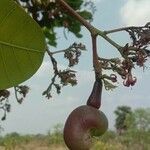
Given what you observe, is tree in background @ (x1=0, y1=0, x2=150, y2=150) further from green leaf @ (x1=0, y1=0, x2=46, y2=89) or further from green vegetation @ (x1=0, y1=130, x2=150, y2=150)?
green vegetation @ (x1=0, y1=130, x2=150, y2=150)

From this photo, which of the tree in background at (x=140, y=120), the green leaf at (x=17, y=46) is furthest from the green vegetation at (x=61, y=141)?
the green leaf at (x=17, y=46)

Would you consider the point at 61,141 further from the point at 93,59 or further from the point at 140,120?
the point at 93,59

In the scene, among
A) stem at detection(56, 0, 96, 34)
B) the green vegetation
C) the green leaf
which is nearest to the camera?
the green leaf

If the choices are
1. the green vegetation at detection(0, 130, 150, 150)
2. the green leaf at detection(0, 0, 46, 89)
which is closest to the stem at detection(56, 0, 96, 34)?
the green leaf at detection(0, 0, 46, 89)

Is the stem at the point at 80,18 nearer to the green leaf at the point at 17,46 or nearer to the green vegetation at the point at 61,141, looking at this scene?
the green leaf at the point at 17,46

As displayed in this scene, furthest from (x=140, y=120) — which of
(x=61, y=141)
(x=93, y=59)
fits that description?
(x=93, y=59)

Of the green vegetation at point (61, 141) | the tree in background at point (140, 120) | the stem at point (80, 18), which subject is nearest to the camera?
the stem at point (80, 18)

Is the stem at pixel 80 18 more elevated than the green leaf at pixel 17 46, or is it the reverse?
the stem at pixel 80 18

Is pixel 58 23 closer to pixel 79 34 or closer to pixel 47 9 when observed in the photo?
pixel 79 34

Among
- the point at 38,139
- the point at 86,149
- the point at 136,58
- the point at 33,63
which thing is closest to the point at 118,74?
the point at 136,58

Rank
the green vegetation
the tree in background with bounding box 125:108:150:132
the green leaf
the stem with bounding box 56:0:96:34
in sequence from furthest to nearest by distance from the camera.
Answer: the tree in background with bounding box 125:108:150:132, the green vegetation, the stem with bounding box 56:0:96:34, the green leaf
